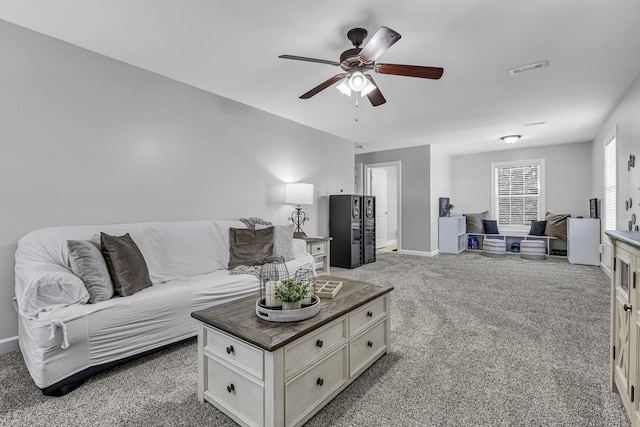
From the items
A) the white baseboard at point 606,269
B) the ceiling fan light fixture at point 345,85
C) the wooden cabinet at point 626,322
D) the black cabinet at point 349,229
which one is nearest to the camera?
the wooden cabinet at point 626,322

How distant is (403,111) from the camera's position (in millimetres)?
4340

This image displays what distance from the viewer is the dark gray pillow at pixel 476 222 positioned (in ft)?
24.0

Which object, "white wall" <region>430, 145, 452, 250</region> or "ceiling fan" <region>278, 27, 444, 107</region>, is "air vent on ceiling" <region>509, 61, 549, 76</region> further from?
"white wall" <region>430, 145, 452, 250</region>

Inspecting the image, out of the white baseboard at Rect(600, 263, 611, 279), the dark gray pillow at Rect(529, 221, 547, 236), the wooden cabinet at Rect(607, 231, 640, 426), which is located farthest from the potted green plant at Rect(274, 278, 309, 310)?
the dark gray pillow at Rect(529, 221, 547, 236)

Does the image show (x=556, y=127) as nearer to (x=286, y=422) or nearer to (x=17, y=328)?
(x=286, y=422)

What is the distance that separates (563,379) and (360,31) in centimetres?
268

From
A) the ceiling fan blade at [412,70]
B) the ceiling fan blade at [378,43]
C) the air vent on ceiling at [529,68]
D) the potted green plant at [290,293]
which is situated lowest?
the potted green plant at [290,293]

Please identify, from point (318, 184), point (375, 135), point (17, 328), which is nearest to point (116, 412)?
point (17, 328)

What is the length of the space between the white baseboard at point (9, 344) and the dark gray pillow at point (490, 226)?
7.90m

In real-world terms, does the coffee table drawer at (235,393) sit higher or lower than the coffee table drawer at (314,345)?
lower

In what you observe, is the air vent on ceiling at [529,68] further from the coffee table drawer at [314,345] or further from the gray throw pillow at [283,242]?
the coffee table drawer at [314,345]

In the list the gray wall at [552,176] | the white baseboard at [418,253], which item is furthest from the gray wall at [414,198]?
the gray wall at [552,176]

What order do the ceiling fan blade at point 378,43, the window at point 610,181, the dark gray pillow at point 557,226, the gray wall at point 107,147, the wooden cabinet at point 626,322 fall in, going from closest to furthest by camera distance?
the wooden cabinet at point 626,322 < the ceiling fan blade at point 378,43 < the gray wall at point 107,147 < the window at point 610,181 < the dark gray pillow at point 557,226

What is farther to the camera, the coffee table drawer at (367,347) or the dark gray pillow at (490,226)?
the dark gray pillow at (490,226)
